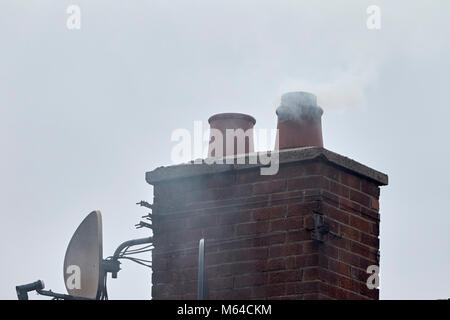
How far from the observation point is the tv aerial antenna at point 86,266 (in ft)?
42.6

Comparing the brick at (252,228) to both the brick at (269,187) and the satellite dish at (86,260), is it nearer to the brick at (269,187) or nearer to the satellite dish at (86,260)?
the brick at (269,187)

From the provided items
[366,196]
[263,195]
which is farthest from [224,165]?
[366,196]

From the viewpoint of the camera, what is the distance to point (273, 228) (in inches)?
474

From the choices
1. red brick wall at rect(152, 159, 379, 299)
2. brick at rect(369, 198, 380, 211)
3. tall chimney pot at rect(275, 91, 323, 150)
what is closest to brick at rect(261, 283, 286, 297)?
red brick wall at rect(152, 159, 379, 299)

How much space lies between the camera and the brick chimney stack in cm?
1187

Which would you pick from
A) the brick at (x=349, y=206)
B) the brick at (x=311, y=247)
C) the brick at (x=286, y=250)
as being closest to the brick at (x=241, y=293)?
the brick at (x=286, y=250)

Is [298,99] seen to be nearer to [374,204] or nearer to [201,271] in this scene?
[374,204]

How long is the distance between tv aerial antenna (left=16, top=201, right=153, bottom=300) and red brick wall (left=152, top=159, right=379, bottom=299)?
51 cm

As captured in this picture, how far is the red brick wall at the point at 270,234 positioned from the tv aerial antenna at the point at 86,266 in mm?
507

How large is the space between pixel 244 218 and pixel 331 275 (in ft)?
3.22

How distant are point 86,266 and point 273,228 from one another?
221 centimetres
